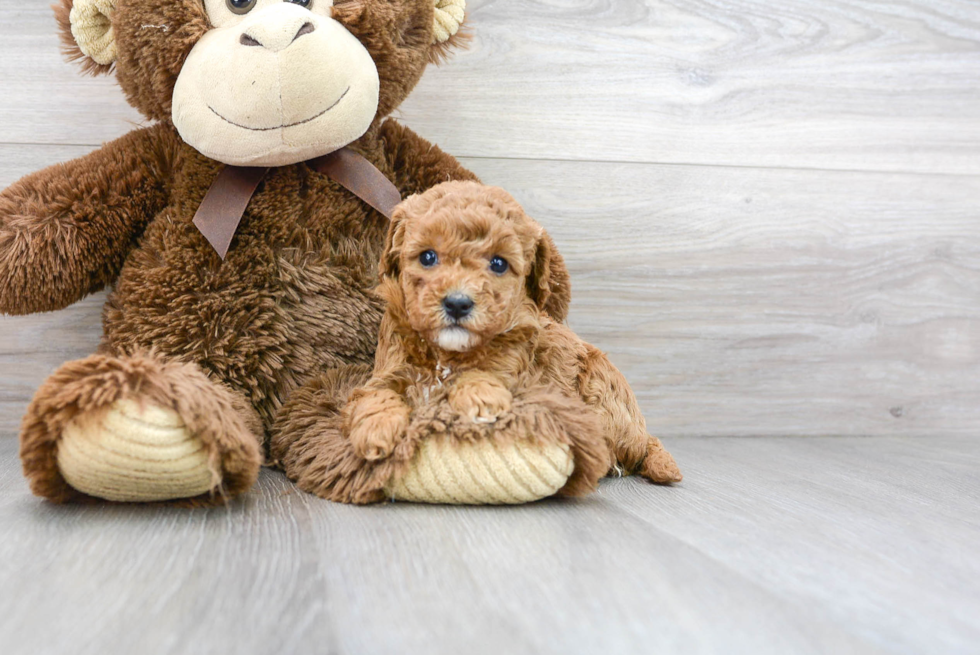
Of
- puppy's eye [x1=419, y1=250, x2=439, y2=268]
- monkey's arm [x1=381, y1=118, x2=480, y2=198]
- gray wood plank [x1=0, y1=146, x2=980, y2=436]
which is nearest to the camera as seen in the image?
puppy's eye [x1=419, y1=250, x2=439, y2=268]

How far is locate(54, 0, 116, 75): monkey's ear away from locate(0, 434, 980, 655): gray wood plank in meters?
0.46

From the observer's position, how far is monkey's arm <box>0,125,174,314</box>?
774 millimetres

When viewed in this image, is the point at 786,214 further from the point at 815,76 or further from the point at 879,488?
the point at 879,488

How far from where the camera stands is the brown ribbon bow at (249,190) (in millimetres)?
811

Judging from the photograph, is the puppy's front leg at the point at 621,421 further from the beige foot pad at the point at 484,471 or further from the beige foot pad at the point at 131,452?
the beige foot pad at the point at 131,452

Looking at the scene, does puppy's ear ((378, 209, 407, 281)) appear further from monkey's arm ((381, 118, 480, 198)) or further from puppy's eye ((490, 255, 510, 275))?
monkey's arm ((381, 118, 480, 198))

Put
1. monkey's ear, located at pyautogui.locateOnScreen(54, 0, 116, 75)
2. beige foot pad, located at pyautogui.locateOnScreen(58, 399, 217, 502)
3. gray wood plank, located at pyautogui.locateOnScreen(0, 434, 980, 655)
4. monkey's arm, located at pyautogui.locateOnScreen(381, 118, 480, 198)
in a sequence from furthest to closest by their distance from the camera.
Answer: monkey's arm, located at pyautogui.locateOnScreen(381, 118, 480, 198)
monkey's ear, located at pyautogui.locateOnScreen(54, 0, 116, 75)
beige foot pad, located at pyautogui.locateOnScreen(58, 399, 217, 502)
gray wood plank, located at pyautogui.locateOnScreen(0, 434, 980, 655)

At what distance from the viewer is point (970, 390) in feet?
4.12

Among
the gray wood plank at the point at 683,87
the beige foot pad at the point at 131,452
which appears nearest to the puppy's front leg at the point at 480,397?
the beige foot pad at the point at 131,452

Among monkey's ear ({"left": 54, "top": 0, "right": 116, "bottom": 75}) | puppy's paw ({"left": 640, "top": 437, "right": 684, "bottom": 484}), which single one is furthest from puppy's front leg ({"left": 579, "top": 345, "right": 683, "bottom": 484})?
monkey's ear ({"left": 54, "top": 0, "right": 116, "bottom": 75})

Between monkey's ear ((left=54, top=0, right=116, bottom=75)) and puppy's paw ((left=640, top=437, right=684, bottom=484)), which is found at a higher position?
monkey's ear ((left=54, top=0, right=116, bottom=75))

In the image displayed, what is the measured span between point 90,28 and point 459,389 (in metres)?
0.55

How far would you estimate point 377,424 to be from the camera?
0.67 meters

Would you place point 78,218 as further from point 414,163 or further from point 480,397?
point 480,397
